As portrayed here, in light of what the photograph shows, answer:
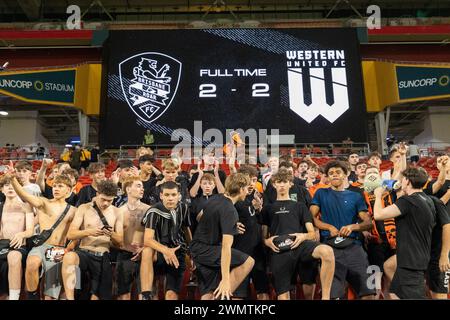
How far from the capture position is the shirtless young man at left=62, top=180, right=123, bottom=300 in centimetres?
452

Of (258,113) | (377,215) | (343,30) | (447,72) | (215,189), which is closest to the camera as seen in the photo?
(377,215)

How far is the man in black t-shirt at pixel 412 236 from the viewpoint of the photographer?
3986 millimetres

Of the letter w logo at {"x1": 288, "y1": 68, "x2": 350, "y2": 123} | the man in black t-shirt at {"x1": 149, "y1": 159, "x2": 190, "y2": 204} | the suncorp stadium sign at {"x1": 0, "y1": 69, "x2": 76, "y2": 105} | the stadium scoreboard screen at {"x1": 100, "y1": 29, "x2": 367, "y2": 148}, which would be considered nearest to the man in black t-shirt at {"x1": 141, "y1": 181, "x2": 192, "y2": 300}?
the man in black t-shirt at {"x1": 149, "y1": 159, "x2": 190, "y2": 204}

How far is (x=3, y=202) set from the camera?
17.9 feet

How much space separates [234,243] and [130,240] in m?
1.20

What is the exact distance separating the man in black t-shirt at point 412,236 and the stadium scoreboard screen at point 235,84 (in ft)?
35.1

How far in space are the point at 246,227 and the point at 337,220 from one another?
0.99 metres

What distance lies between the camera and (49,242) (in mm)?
4898

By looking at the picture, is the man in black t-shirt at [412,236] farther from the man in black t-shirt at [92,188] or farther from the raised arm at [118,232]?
the man in black t-shirt at [92,188]

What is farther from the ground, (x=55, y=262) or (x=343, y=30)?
(x=343, y=30)

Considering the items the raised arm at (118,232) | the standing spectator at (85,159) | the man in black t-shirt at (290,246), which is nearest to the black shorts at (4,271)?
the raised arm at (118,232)

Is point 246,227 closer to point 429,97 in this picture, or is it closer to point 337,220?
point 337,220

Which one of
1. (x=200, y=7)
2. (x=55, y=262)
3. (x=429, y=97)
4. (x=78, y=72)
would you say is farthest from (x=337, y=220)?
(x=200, y=7)
